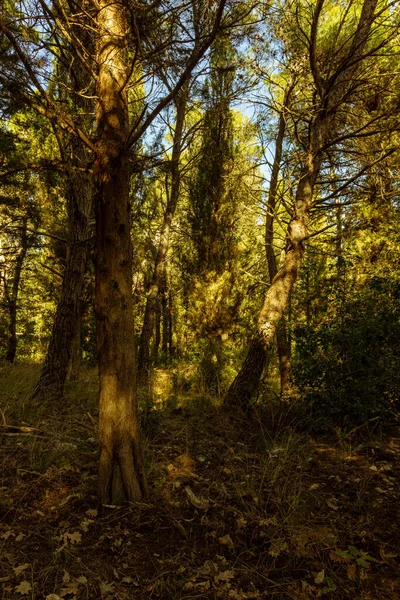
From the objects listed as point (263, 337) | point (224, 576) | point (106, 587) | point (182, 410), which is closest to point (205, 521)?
point (224, 576)

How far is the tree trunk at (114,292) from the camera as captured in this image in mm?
2721

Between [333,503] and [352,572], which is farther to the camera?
[333,503]

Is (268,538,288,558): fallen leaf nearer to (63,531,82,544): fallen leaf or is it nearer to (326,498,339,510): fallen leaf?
(326,498,339,510): fallen leaf

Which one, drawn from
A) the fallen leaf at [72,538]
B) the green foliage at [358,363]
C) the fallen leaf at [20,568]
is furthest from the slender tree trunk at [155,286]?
the fallen leaf at [20,568]

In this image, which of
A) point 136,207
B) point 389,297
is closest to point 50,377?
point 389,297

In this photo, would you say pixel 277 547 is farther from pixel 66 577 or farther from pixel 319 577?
pixel 66 577

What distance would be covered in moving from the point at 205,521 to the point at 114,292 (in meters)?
1.84

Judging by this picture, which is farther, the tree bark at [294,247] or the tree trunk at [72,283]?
the tree trunk at [72,283]

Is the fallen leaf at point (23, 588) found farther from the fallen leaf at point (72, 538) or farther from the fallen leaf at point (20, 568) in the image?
the fallen leaf at point (72, 538)

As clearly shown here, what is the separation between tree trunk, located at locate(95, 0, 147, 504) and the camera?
2721mm

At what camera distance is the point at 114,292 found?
276 cm

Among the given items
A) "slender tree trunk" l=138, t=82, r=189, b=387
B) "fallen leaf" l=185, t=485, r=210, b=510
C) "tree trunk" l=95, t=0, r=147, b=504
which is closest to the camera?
"tree trunk" l=95, t=0, r=147, b=504

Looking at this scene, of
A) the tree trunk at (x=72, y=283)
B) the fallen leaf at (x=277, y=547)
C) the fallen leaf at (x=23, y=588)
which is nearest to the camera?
the fallen leaf at (x=23, y=588)

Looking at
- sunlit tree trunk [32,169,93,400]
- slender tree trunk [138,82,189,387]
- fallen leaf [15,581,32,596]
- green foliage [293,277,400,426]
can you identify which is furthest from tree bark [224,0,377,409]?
slender tree trunk [138,82,189,387]
